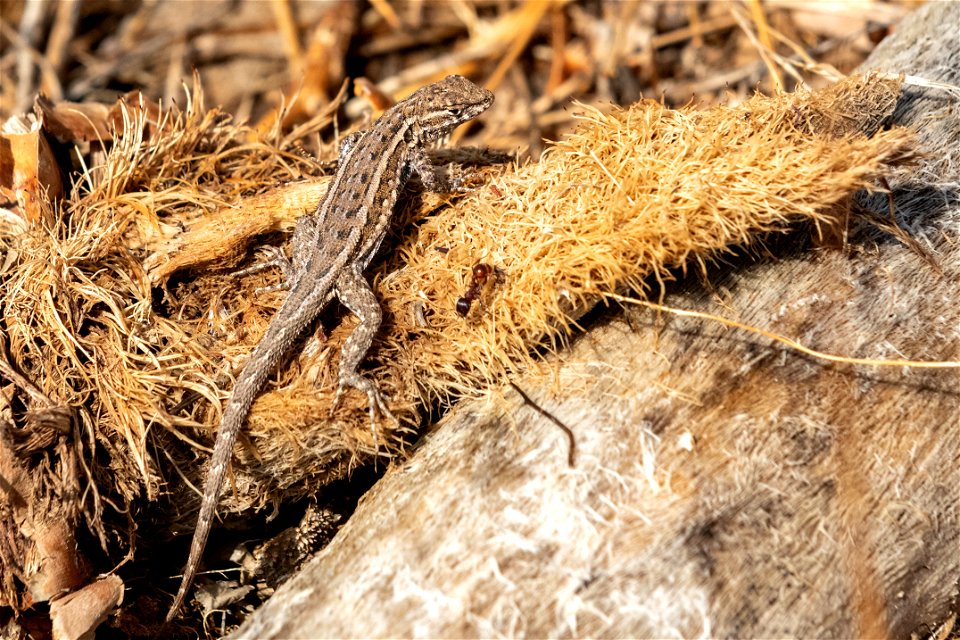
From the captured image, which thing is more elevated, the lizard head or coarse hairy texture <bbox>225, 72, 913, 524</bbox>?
the lizard head

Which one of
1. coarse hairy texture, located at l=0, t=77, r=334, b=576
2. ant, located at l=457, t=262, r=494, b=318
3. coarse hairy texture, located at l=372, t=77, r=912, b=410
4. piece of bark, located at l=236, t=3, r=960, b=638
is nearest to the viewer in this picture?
piece of bark, located at l=236, t=3, r=960, b=638

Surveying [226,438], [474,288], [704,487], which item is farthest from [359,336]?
[704,487]

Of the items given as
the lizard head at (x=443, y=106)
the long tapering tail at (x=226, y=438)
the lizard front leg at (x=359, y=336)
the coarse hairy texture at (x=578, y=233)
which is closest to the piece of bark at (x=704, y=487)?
the coarse hairy texture at (x=578, y=233)

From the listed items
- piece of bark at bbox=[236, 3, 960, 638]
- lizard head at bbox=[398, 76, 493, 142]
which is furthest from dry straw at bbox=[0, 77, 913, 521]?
lizard head at bbox=[398, 76, 493, 142]

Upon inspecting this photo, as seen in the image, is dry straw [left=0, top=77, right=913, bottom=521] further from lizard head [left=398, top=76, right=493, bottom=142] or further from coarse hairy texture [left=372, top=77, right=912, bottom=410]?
lizard head [left=398, top=76, right=493, bottom=142]

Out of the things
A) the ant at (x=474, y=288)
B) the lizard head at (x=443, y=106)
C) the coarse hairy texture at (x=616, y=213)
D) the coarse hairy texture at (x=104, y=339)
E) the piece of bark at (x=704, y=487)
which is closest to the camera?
the piece of bark at (x=704, y=487)

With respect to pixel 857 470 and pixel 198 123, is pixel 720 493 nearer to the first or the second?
pixel 857 470

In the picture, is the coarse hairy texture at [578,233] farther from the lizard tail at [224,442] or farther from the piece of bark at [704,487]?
the piece of bark at [704,487]
